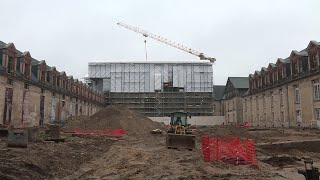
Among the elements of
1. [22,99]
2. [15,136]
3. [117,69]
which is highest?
[117,69]

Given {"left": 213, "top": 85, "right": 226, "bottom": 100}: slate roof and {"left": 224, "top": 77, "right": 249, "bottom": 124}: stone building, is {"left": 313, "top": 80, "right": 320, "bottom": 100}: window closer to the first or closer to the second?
{"left": 224, "top": 77, "right": 249, "bottom": 124}: stone building

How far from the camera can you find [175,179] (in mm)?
10039

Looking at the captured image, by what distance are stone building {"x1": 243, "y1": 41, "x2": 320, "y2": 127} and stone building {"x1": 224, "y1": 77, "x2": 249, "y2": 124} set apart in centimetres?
826

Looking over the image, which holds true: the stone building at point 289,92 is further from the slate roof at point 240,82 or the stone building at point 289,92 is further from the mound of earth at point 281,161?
the mound of earth at point 281,161

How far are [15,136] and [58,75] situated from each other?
110 ft

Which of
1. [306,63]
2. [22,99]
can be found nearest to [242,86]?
[306,63]

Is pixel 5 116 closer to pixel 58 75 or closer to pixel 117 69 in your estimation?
pixel 58 75

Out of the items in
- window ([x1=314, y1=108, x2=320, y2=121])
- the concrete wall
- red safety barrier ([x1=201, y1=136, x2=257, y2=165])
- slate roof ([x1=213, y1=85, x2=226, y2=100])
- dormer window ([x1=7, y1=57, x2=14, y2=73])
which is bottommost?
red safety barrier ([x1=201, y1=136, x2=257, y2=165])

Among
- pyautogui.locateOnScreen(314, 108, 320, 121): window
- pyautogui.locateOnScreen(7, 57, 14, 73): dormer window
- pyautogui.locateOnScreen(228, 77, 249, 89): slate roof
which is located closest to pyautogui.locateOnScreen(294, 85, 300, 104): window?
pyautogui.locateOnScreen(314, 108, 320, 121): window

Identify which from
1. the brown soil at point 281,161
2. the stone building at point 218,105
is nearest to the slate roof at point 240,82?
the stone building at point 218,105

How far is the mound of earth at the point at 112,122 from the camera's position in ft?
132

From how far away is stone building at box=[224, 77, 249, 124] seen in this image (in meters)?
69.6

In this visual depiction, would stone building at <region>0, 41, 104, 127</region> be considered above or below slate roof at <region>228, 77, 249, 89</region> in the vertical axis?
below

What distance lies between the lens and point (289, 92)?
43.8 m
